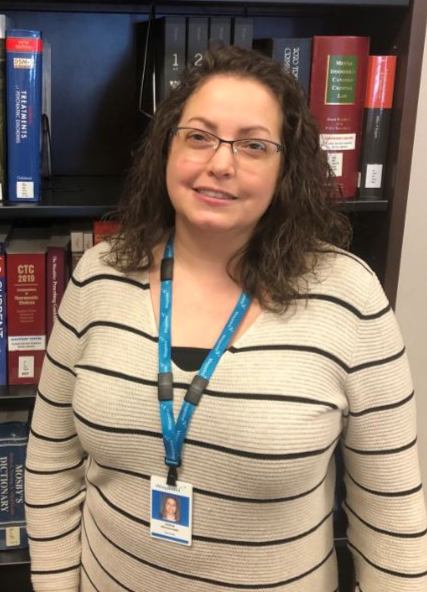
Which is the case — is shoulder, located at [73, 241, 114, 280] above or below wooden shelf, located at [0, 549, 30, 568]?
above

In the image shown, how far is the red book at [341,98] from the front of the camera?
1.34m

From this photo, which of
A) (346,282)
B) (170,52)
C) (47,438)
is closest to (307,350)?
(346,282)

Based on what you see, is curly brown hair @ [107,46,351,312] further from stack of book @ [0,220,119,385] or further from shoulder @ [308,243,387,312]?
stack of book @ [0,220,119,385]

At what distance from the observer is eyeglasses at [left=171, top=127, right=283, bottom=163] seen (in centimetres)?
106

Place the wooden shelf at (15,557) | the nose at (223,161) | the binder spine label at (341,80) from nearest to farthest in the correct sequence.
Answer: the nose at (223,161) < the binder spine label at (341,80) < the wooden shelf at (15,557)

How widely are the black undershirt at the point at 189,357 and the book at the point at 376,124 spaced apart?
535 mm

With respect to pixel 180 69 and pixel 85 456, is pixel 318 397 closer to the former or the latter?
pixel 85 456

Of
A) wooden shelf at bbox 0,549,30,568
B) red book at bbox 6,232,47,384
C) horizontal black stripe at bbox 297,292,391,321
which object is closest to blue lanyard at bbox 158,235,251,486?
horizontal black stripe at bbox 297,292,391,321

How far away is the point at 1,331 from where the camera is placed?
1438mm

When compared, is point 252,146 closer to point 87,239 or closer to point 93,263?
point 93,263

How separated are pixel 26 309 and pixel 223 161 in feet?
2.04

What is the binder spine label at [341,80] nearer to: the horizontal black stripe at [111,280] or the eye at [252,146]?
the eye at [252,146]

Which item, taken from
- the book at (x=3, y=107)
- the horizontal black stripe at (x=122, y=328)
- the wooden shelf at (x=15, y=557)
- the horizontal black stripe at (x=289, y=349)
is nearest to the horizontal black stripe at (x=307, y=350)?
the horizontal black stripe at (x=289, y=349)

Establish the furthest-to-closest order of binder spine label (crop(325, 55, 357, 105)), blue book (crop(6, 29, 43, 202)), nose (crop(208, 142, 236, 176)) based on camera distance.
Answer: binder spine label (crop(325, 55, 357, 105)) < blue book (crop(6, 29, 43, 202)) < nose (crop(208, 142, 236, 176))
